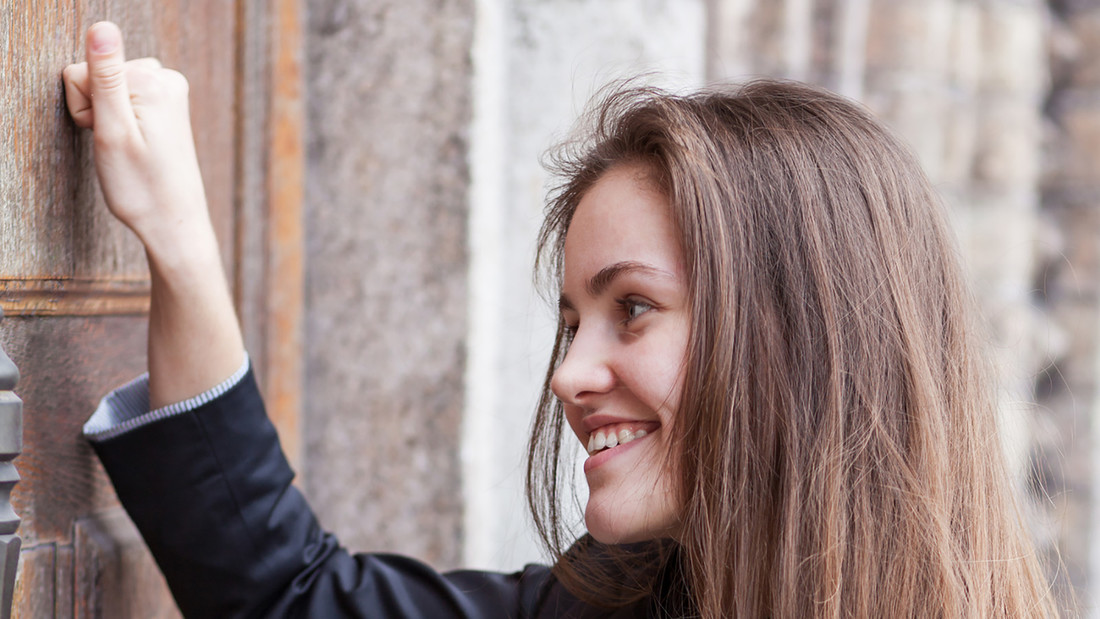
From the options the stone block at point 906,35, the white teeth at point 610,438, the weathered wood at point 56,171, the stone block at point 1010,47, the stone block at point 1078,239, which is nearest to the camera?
the weathered wood at point 56,171

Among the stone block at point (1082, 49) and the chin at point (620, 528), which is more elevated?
the stone block at point (1082, 49)

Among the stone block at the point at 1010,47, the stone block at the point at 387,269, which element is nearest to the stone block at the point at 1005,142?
the stone block at the point at 1010,47

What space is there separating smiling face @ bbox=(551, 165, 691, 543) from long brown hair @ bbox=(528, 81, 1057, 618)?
0.02 meters

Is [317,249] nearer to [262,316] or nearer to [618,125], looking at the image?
[262,316]

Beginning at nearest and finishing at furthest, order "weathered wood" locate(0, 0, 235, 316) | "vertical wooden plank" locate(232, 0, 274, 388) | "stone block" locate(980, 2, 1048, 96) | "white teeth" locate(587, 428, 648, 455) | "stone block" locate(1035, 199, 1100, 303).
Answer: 1. "weathered wood" locate(0, 0, 235, 316)
2. "white teeth" locate(587, 428, 648, 455)
3. "vertical wooden plank" locate(232, 0, 274, 388)
4. "stone block" locate(980, 2, 1048, 96)
5. "stone block" locate(1035, 199, 1100, 303)

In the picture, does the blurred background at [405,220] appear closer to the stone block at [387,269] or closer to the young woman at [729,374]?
the stone block at [387,269]

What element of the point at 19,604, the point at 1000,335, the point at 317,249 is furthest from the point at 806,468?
the point at 1000,335

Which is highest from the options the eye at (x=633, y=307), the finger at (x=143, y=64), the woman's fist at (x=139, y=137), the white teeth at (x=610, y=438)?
the finger at (x=143, y=64)

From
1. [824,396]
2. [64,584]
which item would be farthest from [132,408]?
[824,396]

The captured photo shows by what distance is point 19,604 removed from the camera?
933mm

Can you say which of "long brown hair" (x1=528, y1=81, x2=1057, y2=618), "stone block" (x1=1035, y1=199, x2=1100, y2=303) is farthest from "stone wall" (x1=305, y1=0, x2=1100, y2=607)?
"stone block" (x1=1035, y1=199, x2=1100, y2=303)

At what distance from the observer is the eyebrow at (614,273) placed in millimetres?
949

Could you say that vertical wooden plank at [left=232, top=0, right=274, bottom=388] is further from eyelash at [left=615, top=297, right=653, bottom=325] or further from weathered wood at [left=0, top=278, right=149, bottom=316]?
eyelash at [left=615, top=297, right=653, bottom=325]

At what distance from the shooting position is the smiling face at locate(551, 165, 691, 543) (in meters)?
0.95
